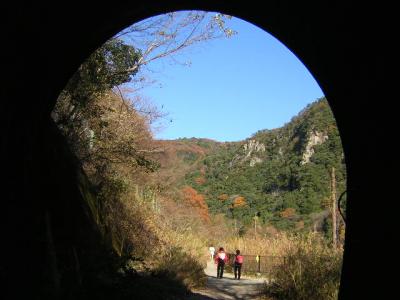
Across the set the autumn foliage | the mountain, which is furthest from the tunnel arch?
the autumn foliage

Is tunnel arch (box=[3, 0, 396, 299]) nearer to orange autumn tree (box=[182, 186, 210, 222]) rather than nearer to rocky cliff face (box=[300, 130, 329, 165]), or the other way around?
orange autumn tree (box=[182, 186, 210, 222])

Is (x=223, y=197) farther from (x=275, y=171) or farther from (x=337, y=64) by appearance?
(x=337, y=64)

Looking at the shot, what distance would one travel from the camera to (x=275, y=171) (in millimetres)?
70500

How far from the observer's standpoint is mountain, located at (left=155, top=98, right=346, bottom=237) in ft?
167

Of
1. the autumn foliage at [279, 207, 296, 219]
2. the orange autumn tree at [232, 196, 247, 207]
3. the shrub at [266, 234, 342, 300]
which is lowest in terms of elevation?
the shrub at [266, 234, 342, 300]

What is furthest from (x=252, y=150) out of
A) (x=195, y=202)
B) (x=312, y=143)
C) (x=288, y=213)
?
(x=195, y=202)

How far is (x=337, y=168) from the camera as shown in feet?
170

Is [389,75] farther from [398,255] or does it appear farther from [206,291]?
[206,291]

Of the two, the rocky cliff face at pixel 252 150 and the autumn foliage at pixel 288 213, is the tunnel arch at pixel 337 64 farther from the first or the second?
the rocky cliff face at pixel 252 150

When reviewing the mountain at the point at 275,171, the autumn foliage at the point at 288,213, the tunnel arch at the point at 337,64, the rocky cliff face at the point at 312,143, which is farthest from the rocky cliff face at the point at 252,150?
the tunnel arch at the point at 337,64

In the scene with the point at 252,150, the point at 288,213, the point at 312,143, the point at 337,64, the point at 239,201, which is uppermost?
the point at 252,150

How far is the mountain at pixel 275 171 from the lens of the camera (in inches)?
2000

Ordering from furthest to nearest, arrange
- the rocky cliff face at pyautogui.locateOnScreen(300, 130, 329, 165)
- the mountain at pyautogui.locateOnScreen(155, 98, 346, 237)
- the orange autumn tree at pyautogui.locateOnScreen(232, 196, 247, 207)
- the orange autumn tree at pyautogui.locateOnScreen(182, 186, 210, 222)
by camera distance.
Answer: the orange autumn tree at pyautogui.locateOnScreen(232, 196, 247, 207) < the rocky cliff face at pyautogui.locateOnScreen(300, 130, 329, 165) < the mountain at pyautogui.locateOnScreen(155, 98, 346, 237) < the orange autumn tree at pyautogui.locateOnScreen(182, 186, 210, 222)

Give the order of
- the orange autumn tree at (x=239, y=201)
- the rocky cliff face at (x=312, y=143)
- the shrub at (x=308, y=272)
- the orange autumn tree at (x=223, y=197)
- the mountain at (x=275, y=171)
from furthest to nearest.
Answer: the orange autumn tree at (x=223, y=197)
the orange autumn tree at (x=239, y=201)
the rocky cliff face at (x=312, y=143)
the mountain at (x=275, y=171)
the shrub at (x=308, y=272)
